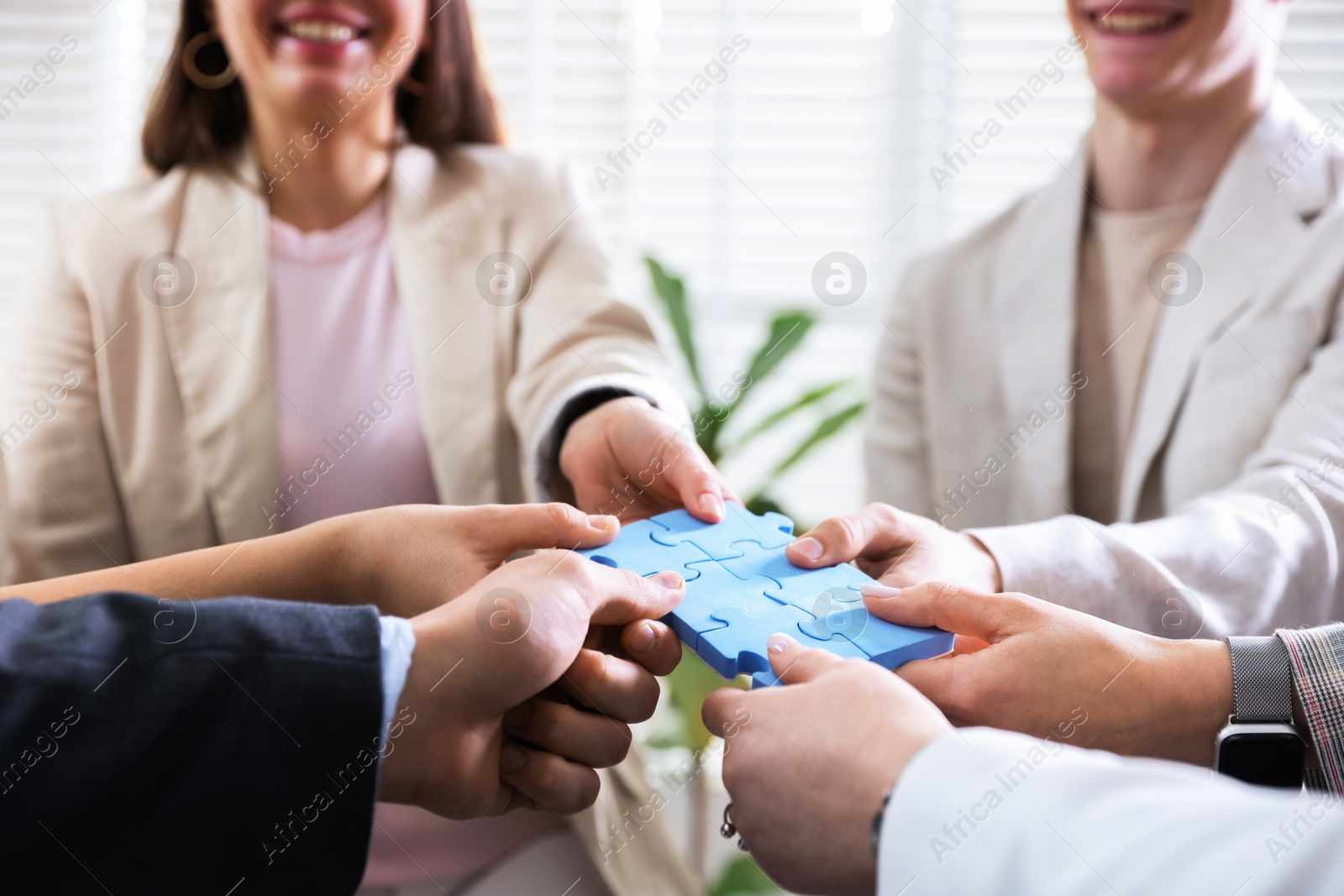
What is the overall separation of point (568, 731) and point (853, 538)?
1.24ft

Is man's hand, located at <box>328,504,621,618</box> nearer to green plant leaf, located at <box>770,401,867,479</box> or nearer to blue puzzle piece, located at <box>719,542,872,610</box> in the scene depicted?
blue puzzle piece, located at <box>719,542,872,610</box>

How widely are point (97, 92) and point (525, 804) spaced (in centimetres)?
250

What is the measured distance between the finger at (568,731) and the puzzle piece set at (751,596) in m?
0.13

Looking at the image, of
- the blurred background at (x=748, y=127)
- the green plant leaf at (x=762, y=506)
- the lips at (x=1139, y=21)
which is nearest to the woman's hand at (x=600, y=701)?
the green plant leaf at (x=762, y=506)

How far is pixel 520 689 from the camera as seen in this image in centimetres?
93

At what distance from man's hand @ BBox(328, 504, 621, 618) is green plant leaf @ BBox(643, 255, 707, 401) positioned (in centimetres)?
112

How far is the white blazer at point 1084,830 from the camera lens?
0.54 meters

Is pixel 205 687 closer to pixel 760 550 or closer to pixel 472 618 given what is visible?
pixel 472 618

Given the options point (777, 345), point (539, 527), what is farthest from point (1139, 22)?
point (539, 527)

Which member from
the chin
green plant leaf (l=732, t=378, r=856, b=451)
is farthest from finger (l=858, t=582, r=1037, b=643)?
green plant leaf (l=732, t=378, r=856, b=451)

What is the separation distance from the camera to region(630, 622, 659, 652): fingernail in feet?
3.39

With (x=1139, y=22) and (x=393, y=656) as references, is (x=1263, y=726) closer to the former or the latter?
(x=393, y=656)

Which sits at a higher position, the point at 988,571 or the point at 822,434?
the point at 988,571

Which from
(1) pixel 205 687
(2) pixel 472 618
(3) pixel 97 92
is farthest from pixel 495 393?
(3) pixel 97 92
